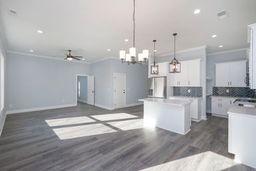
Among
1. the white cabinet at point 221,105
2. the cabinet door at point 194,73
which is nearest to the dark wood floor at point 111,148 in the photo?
the white cabinet at point 221,105

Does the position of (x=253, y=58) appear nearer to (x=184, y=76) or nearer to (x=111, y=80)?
(x=184, y=76)

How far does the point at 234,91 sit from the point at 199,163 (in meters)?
4.87

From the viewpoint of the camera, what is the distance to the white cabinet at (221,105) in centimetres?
531

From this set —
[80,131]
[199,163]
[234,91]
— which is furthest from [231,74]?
[80,131]

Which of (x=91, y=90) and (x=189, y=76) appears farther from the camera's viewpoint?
(x=91, y=90)

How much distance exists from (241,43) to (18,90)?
9.59 m

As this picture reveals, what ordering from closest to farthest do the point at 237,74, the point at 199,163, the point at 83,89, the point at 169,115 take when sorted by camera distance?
the point at 199,163, the point at 169,115, the point at 237,74, the point at 83,89

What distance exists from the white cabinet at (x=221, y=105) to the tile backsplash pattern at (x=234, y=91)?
553 mm

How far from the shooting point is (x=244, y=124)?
2346 millimetres

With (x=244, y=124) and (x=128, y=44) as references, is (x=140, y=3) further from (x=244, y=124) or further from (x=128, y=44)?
(x=244, y=124)

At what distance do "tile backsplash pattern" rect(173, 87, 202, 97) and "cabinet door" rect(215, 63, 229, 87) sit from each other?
2.91 feet

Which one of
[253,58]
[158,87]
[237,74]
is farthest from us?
[158,87]

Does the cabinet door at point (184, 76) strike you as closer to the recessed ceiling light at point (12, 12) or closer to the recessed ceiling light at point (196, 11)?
the recessed ceiling light at point (196, 11)

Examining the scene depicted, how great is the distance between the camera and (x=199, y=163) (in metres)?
2.35
